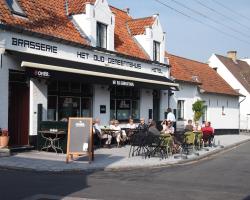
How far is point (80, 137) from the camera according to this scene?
46.1 ft

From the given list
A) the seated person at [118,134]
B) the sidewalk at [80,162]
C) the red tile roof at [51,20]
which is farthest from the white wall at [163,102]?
the sidewalk at [80,162]

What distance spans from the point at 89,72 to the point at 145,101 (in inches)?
282

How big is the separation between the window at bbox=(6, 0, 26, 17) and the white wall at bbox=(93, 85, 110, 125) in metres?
5.03

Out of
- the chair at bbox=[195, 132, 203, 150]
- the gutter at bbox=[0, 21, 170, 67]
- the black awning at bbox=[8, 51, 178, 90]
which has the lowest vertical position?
the chair at bbox=[195, 132, 203, 150]

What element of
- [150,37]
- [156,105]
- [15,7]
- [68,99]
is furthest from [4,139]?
[150,37]

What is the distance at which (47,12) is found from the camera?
63.0 ft

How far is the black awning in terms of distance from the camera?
1590 centimetres

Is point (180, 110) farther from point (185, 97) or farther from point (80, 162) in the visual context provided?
point (80, 162)

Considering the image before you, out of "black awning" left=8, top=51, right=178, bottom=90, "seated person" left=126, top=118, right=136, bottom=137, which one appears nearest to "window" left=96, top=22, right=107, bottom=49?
"black awning" left=8, top=51, right=178, bottom=90

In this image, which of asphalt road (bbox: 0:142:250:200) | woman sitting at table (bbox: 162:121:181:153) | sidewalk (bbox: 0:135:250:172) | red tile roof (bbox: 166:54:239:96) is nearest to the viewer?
asphalt road (bbox: 0:142:250:200)

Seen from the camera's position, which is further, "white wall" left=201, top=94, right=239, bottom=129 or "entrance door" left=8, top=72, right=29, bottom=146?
"white wall" left=201, top=94, right=239, bottom=129

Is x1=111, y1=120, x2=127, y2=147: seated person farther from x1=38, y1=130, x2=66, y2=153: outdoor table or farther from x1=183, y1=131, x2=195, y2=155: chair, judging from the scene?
x1=38, y1=130, x2=66, y2=153: outdoor table

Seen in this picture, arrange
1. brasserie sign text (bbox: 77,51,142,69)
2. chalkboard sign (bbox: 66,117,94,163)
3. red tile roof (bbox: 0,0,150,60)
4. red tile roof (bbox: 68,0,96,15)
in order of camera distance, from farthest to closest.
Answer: red tile roof (bbox: 68,0,96,15) < brasserie sign text (bbox: 77,51,142,69) < red tile roof (bbox: 0,0,150,60) < chalkboard sign (bbox: 66,117,94,163)

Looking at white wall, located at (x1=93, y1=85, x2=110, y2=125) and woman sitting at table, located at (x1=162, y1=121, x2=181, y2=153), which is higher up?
white wall, located at (x1=93, y1=85, x2=110, y2=125)
